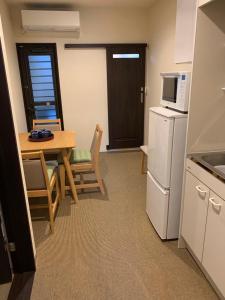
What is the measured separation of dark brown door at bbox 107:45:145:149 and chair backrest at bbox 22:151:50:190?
2.57 meters

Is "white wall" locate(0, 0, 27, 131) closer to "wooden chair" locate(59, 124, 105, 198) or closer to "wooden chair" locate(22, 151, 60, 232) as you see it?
"wooden chair" locate(59, 124, 105, 198)

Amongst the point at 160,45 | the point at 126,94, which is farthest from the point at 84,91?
the point at 160,45

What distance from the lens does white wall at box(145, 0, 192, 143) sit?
3.15m

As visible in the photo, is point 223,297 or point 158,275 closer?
point 223,297

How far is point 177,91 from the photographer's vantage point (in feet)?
6.59

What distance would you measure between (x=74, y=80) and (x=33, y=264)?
3.33 meters

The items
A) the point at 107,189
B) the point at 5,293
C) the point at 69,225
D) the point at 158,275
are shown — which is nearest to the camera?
the point at 5,293

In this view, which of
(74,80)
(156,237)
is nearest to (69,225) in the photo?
(156,237)

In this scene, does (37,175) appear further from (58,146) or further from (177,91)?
(177,91)

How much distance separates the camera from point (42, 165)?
7.08 ft

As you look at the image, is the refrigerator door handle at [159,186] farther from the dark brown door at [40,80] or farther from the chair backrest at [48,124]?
the dark brown door at [40,80]

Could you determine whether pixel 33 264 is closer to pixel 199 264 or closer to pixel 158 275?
pixel 158 275

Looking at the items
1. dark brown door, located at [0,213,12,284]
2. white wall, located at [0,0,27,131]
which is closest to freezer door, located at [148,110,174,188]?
dark brown door, located at [0,213,12,284]

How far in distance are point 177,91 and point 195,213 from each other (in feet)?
3.40
